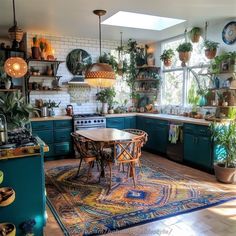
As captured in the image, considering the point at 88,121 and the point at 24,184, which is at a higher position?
the point at 88,121

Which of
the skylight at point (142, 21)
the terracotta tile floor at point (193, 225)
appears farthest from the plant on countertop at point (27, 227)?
the skylight at point (142, 21)

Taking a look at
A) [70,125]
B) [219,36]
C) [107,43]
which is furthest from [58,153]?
[219,36]

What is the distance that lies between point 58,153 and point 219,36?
155 inches

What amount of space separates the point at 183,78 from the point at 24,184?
172 inches

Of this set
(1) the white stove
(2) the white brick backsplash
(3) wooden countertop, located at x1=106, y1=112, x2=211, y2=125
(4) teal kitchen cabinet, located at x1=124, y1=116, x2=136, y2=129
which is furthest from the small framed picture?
(2) the white brick backsplash

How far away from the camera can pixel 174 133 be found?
4.91 m

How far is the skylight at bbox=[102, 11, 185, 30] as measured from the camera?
14.7ft

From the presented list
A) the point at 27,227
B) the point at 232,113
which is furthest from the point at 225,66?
the point at 27,227

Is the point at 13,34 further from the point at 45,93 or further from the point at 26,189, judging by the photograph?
the point at 45,93

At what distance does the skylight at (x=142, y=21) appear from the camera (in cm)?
448

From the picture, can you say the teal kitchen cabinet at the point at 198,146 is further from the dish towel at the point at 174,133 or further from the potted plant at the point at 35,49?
the potted plant at the point at 35,49

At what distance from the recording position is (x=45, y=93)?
561 cm

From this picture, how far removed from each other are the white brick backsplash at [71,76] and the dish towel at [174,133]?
205cm

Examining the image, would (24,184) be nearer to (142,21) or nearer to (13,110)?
(13,110)
